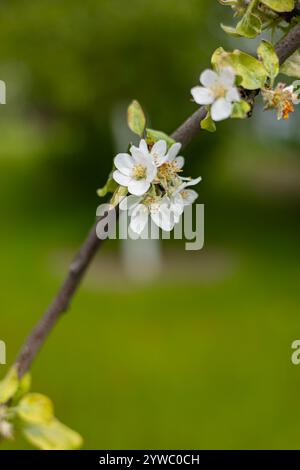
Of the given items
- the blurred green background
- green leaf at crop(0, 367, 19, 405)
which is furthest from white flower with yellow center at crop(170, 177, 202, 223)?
the blurred green background

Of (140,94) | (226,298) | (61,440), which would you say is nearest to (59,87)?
(140,94)

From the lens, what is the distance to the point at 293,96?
14.4 inches

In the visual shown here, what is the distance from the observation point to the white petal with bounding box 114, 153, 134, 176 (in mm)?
357

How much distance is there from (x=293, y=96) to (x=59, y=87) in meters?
2.99

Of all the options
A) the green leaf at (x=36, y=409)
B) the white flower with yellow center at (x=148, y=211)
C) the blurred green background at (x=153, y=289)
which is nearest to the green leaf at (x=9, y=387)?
the green leaf at (x=36, y=409)

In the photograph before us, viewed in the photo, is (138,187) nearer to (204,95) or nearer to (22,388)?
(204,95)

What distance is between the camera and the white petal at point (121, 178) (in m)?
0.35

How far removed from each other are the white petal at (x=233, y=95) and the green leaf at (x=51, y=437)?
257 millimetres

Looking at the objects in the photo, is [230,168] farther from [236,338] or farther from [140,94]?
[236,338]

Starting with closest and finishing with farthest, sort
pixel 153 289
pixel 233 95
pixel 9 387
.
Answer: pixel 233 95 < pixel 9 387 < pixel 153 289

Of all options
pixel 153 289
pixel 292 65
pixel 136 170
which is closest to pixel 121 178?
pixel 136 170

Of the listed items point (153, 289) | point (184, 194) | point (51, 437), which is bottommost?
point (51, 437)

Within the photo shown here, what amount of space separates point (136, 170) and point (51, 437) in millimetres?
215

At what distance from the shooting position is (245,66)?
0.33 metres
